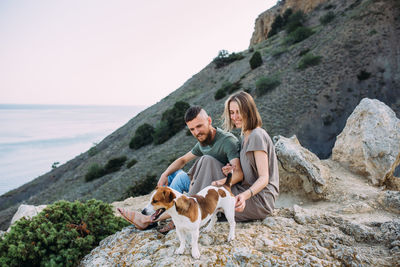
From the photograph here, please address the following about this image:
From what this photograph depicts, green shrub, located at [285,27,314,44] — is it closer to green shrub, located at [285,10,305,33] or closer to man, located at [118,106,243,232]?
green shrub, located at [285,10,305,33]

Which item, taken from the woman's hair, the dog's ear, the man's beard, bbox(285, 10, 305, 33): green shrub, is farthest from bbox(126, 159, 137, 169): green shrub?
bbox(285, 10, 305, 33): green shrub

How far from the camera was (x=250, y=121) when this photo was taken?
344 centimetres

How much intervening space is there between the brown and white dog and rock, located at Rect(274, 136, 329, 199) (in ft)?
14.4

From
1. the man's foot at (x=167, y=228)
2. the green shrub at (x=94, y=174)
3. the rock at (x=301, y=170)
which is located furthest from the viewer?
the green shrub at (x=94, y=174)

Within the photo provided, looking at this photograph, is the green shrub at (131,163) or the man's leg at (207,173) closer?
the man's leg at (207,173)

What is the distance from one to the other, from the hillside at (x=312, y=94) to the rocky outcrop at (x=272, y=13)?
47.2 ft

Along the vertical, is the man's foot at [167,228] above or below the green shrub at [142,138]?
below

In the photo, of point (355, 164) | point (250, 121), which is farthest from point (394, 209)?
point (250, 121)

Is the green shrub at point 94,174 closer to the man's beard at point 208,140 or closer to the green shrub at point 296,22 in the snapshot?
the man's beard at point 208,140

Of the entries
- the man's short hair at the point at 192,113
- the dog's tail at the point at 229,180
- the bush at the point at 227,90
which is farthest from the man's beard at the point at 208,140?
the bush at the point at 227,90

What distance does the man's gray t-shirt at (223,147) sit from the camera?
3.65 meters

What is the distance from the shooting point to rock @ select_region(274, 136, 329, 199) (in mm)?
6711

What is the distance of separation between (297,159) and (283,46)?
1148 inches

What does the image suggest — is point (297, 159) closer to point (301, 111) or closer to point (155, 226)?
point (155, 226)
